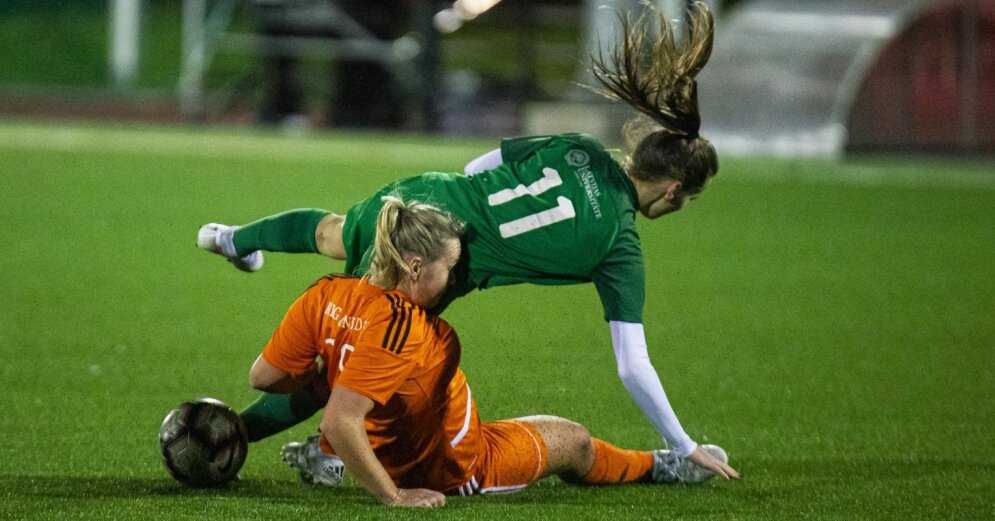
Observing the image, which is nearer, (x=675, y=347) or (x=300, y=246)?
(x=300, y=246)

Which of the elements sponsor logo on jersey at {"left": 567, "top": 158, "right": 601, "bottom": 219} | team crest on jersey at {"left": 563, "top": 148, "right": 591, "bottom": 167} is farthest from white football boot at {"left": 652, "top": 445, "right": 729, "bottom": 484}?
team crest on jersey at {"left": 563, "top": 148, "right": 591, "bottom": 167}

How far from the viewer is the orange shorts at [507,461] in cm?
469

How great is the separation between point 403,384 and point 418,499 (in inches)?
14.1

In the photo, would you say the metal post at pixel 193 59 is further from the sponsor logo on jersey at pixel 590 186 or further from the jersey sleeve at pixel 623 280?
the jersey sleeve at pixel 623 280

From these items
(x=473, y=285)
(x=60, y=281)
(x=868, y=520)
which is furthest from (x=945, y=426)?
(x=60, y=281)

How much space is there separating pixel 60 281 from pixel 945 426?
5.60 m

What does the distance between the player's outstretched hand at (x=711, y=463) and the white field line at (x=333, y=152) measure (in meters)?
11.5

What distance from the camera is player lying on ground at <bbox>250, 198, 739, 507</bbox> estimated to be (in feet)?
14.1

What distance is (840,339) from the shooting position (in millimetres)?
8156

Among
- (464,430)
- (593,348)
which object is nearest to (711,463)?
(464,430)

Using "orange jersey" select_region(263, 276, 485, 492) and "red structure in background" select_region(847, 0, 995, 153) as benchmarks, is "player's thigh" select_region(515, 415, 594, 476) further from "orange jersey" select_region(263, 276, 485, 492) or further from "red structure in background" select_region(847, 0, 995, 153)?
"red structure in background" select_region(847, 0, 995, 153)

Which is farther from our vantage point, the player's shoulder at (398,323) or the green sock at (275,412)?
the green sock at (275,412)

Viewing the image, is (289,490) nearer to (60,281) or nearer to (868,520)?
(868,520)

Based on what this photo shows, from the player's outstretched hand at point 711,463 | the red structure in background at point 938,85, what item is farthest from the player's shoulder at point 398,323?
the red structure in background at point 938,85
